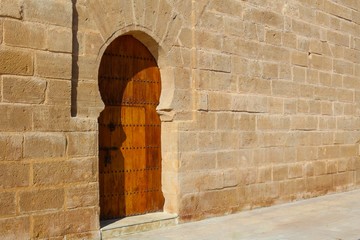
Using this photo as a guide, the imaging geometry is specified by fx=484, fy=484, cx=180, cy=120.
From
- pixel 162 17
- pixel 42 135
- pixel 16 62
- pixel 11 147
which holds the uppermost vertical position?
pixel 162 17

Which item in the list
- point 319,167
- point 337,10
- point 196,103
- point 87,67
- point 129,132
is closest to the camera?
point 87,67

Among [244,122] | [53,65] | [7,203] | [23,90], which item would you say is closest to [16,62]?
[23,90]

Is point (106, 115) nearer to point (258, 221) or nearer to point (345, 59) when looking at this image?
point (258, 221)

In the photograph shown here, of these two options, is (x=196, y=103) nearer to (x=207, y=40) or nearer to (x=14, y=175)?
(x=207, y=40)

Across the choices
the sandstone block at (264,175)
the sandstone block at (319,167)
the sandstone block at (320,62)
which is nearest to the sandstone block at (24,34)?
the sandstone block at (264,175)

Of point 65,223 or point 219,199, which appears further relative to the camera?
point 219,199

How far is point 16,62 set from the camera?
4520 millimetres

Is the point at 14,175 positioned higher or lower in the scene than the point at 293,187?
higher

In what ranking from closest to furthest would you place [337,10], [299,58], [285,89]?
1. [285,89]
2. [299,58]
3. [337,10]

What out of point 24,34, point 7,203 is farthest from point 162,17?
point 7,203

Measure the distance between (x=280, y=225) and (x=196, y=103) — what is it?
1.86 metres

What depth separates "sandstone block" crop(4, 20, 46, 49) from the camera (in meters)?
4.48

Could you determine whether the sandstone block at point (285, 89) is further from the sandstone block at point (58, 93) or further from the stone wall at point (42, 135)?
the sandstone block at point (58, 93)

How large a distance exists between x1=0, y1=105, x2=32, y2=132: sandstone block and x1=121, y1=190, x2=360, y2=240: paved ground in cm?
168
